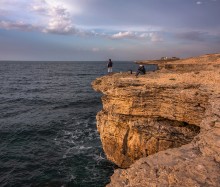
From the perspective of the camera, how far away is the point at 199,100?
661 inches

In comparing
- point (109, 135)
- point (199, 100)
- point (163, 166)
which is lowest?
point (109, 135)

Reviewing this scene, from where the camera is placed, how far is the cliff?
9.58 meters

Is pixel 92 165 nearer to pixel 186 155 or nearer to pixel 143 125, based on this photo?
pixel 143 125

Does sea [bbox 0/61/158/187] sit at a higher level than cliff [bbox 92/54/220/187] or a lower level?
lower

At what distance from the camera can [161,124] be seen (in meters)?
19.0

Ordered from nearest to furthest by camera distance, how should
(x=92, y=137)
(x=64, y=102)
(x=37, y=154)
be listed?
(x=37, y=154) → (x=92, y=137) → (x=64, y=102)

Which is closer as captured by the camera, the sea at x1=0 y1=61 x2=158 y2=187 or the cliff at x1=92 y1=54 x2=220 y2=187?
the cliff at x1=92 y1=54 x2=220 y2=187

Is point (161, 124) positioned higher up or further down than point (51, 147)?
higher up

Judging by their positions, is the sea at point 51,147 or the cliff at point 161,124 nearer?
the cliff at point 161,124

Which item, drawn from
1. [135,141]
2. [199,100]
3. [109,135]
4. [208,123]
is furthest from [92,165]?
[208,123]

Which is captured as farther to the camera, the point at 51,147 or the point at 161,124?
the point at 51,147

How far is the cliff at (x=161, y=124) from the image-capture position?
31.4 feet

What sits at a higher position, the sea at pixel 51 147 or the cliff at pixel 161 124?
the cliff at pixel 161 124

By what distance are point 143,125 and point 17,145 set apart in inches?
662
